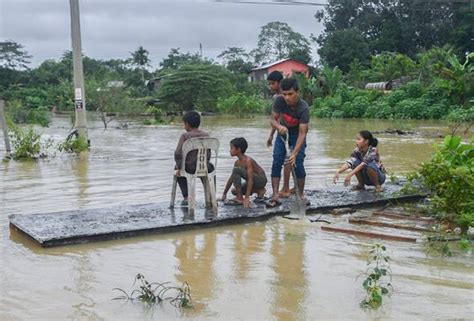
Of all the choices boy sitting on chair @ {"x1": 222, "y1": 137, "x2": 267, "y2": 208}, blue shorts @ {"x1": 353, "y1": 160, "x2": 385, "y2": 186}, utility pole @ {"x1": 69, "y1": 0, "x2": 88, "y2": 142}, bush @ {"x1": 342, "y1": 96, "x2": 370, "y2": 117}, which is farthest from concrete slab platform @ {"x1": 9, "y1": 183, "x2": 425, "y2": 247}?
bush @ {"x1": 342, "y1": 96, "x2": 370, "y2": 117}

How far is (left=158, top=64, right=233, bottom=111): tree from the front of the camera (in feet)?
149

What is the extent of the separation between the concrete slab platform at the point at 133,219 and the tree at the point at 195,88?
37.6m

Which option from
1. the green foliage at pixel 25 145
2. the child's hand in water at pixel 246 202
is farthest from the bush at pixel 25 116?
the child's hand in water at pixel 246 202

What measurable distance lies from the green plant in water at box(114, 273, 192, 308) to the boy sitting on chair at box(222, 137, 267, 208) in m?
2.96

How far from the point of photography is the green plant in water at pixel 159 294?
4.62 meters

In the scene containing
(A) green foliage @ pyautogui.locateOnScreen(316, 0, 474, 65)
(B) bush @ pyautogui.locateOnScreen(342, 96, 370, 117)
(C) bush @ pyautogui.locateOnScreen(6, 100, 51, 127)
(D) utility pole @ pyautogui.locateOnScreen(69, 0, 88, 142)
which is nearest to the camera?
(D) utility pole @ pyautogui.locateOnScreen(69, 0, 88, 142)

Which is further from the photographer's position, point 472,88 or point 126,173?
point 472,88

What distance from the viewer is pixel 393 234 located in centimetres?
671

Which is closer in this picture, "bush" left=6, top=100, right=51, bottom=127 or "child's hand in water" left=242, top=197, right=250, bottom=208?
"child's hand in water" left=242, top=197, right=250, bottom=208

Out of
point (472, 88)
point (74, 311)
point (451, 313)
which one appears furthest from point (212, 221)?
point (472, 88)

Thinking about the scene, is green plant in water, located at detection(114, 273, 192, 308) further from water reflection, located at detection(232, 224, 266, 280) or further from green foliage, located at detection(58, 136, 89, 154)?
green foliage, located at detection(58, 136, 89, 154)

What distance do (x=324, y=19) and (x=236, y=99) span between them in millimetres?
27842

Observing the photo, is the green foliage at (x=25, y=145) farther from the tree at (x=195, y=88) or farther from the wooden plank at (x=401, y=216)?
the tree at (x=195, y=88)

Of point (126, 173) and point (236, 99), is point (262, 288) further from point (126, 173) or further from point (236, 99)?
point (236, 99)
